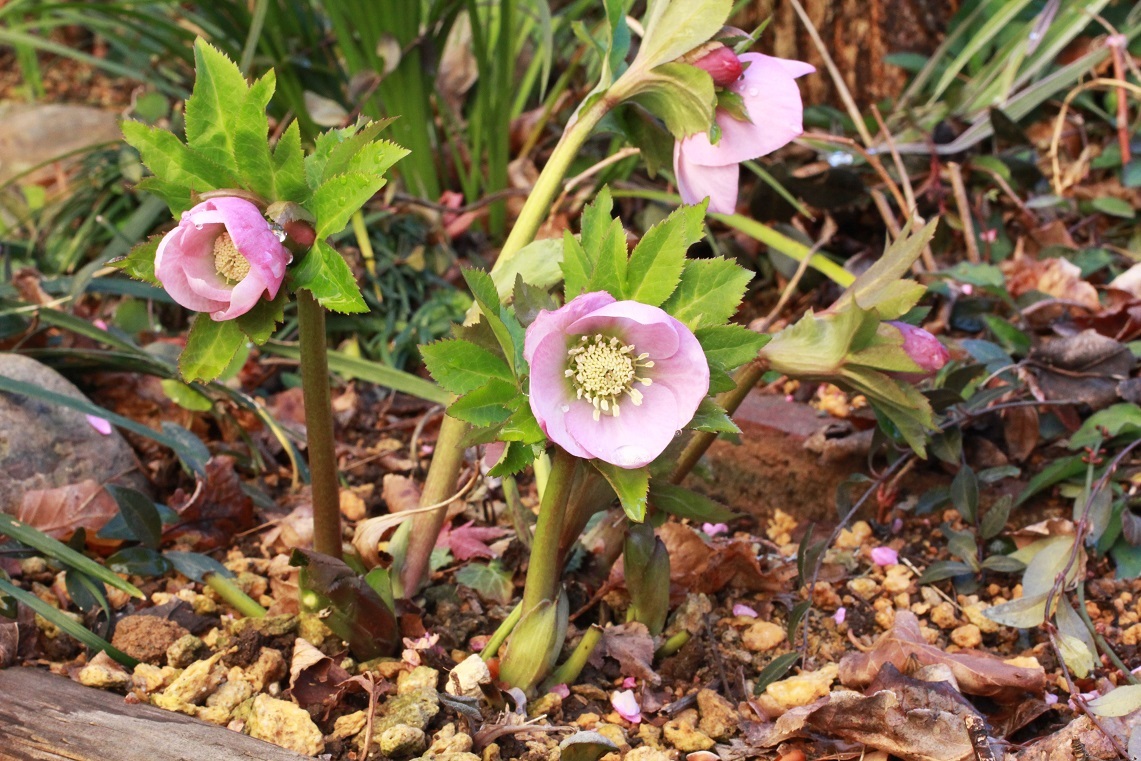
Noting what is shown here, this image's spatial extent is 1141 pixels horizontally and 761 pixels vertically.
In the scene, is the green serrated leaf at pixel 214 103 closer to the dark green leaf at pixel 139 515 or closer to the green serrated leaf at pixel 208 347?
the green serrated leaf at pixel 208 347

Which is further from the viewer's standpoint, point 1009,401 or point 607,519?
point 1009,401

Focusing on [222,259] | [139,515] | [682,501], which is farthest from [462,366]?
[139,515]

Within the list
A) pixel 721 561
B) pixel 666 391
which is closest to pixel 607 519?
pixel 721 561

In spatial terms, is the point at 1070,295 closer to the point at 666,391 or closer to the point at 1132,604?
the point at 1132,604

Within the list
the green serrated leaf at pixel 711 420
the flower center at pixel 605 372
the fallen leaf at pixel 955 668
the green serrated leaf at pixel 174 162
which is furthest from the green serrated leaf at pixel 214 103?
the fallen leaf at pixel 955 668

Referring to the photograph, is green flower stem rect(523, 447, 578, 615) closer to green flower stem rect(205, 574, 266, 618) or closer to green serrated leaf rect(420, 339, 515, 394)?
green serrated leaf rect(420, 339, 515, 394)
